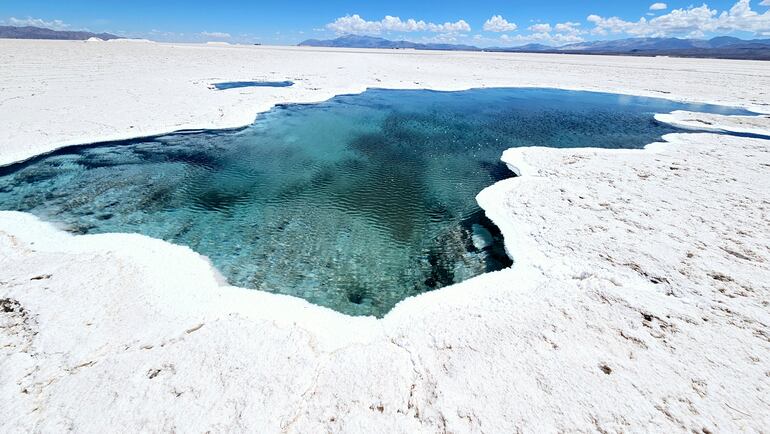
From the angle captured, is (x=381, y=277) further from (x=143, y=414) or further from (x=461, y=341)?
(x=143, y=414)

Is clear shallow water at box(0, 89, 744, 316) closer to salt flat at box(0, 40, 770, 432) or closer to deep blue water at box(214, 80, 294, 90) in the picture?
salt flat at box(0, 40, 770, 432)

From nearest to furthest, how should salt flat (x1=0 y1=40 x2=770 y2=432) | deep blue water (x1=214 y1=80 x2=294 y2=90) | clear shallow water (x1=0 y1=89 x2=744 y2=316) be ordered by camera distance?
salt flat (x1=0 y1=40 x2=770 y2=432) → clear shallow water (x1=0 y1=89 x2=744 y2=316) → deep blue water (x1=214 y1=80 x2=294 y2=90)

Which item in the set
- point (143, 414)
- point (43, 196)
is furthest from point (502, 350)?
point (43, 196)

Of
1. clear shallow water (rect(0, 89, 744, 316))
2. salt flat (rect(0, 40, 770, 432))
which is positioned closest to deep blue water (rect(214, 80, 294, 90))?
clear shallow water (rect(0, 89, 744, 316))

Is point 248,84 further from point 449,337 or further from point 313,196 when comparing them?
point 449,337

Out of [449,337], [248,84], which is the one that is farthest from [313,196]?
[248,84]

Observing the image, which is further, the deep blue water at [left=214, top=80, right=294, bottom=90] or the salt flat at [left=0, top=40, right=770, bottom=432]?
the deep blue water at [left=214, top=80, right=294, bottom=90]

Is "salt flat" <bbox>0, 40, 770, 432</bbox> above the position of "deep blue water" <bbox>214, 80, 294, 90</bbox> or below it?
below

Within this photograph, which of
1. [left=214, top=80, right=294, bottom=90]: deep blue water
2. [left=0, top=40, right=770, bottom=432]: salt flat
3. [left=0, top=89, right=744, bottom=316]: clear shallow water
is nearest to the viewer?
[left=0, top=40, right=770, bottom=432]: salt flat
